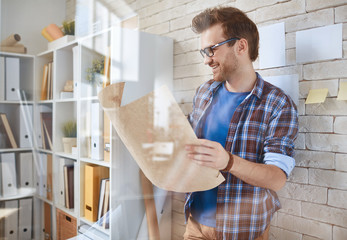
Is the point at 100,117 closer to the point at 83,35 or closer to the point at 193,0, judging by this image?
the point at 83,35

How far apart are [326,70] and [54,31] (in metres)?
0.61

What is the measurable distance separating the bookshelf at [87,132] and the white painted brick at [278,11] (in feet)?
0.67

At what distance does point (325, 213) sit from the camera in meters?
0.57

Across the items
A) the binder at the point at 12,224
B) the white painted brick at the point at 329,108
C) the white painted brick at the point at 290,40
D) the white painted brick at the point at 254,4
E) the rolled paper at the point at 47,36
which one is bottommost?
the binder at the point at 12,224

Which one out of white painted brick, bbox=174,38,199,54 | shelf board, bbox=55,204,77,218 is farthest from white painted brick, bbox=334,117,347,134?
shelf board, bbox=55,204,77,218

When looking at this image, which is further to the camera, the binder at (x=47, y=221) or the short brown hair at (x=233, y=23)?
the binder at (x=47, y=221)

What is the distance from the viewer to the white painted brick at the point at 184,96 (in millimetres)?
592

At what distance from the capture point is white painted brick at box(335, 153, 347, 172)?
0.55 meters

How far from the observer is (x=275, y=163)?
55 cm

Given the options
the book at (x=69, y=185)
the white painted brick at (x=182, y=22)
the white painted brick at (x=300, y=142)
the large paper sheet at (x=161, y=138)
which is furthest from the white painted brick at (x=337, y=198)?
the book at (x=69, y=185)

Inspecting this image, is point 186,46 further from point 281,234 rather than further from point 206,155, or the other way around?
point 281,234

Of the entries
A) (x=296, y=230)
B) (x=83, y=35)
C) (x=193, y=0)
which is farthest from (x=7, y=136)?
(x=296, y=230)

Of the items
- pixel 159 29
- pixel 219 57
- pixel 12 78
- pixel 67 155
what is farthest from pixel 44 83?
pixel 219 57

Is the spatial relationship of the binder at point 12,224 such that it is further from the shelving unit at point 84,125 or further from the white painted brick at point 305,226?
the white painted brick at point 305,226
